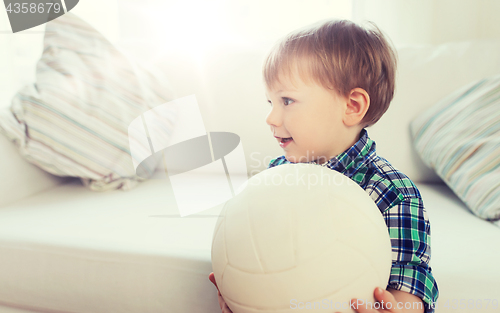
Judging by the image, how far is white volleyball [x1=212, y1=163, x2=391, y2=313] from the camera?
57 cm

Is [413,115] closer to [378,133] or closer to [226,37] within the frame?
[378,133]

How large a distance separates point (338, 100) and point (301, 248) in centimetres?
42

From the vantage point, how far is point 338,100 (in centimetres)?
85

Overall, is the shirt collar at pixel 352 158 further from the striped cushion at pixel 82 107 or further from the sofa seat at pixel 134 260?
the striped cushion at pixel 82 107

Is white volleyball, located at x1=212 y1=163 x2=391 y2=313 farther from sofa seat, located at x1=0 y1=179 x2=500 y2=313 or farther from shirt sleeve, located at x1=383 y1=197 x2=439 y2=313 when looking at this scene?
sofa seat, located at x1=0 y1=179 x2=500 y2=313

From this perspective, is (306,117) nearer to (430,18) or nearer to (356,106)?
(356,106)

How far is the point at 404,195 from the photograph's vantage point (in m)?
0.77

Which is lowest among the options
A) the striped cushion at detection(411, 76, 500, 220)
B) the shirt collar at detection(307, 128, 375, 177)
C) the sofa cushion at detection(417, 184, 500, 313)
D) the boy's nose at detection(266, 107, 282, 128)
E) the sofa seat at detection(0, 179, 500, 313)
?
the sofa seat at detection(0, 179, 500, 313)

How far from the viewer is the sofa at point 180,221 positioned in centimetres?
90

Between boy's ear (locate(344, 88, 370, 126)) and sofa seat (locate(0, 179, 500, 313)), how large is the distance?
0.40 metres

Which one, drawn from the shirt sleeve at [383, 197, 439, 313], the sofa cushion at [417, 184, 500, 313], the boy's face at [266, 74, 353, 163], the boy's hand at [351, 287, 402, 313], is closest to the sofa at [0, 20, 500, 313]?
the sofa cushion at [417, 184, 500, 313]

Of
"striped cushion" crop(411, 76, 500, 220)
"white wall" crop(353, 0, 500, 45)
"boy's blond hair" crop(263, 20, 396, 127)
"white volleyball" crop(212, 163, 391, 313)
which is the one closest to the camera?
"white volleyball" crop(212, 163, 391, 313)

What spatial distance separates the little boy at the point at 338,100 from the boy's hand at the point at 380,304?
14 cm

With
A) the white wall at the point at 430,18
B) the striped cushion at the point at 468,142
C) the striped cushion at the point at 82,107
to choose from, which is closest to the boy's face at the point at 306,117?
the striped cushion at the point at 468,142
